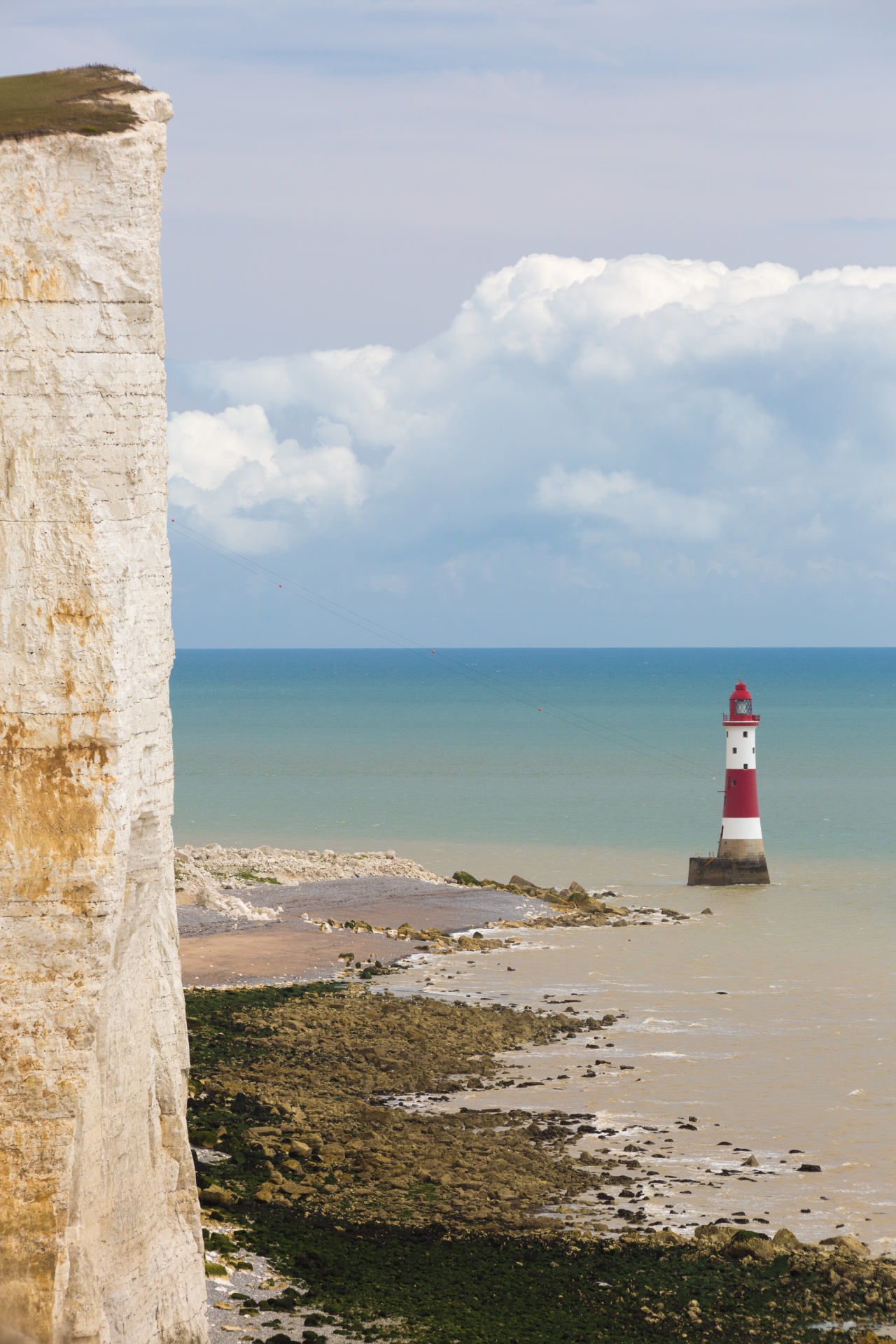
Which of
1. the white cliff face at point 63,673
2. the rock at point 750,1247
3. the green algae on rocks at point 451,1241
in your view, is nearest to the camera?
the white cliff face at point 63,673

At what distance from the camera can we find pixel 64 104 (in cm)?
834

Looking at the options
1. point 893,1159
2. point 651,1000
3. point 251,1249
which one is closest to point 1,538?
point 251,1249

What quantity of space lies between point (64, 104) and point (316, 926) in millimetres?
20487

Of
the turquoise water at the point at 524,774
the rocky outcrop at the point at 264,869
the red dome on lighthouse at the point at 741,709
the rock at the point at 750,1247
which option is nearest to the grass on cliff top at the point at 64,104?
the rock at the point at 750,1247

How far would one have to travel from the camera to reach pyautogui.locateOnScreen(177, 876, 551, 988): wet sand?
2336 cm

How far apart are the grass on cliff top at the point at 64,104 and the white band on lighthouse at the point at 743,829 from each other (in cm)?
2976

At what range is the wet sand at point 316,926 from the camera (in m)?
23.4

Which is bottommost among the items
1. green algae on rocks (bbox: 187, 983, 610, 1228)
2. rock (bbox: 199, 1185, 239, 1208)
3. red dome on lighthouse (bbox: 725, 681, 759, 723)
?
green algae on rocks (bbox: 187, 983, 610, 1228)

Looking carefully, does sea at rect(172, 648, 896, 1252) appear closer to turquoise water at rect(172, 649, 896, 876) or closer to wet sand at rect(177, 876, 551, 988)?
turquoise water at rect(172, 649, 896, 876)

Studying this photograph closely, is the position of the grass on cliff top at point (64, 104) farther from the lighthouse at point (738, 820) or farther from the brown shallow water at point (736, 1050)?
the lighthouse at point (738, 820)

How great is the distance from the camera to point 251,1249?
37.4 feet

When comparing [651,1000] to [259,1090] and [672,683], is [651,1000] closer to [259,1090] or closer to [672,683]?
[259,1090]

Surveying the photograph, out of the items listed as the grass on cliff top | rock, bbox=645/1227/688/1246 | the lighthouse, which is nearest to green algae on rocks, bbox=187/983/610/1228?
rock, bbox=645/1227/688/1246

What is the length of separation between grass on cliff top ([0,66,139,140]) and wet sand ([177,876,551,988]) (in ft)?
46.1
